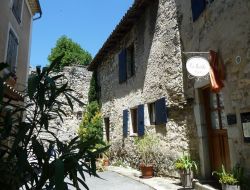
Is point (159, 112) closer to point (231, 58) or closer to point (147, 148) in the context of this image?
point (147, 148)

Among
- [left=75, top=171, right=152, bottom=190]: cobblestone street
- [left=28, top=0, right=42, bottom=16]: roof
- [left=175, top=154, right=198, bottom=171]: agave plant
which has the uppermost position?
[left=28, top=0, right=42, bottom=16]: roof

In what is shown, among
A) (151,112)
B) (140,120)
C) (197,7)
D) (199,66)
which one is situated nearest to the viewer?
(199,66)

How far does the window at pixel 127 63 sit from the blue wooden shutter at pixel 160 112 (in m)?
3.04

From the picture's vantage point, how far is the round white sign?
17.4ft

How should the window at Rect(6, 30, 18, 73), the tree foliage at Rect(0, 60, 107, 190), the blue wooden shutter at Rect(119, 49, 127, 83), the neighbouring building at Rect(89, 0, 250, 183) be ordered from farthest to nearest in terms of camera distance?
the blue wooden shutter at Rect(119, 49, 127, 83) < the window at Rect(6, 30, 18, 73) < the neighbouring building at Rect(89, 0, 250, 183) < the tree foliage at Rect(0, 60, 107, 190)

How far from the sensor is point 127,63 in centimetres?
1116

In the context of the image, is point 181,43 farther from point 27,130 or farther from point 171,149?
point 27,130

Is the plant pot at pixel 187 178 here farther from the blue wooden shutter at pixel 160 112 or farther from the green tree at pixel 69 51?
the green tree at pixel 69 51

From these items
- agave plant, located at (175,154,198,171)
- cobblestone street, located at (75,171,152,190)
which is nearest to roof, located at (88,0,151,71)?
agave plant, located at (175,154,198,171)

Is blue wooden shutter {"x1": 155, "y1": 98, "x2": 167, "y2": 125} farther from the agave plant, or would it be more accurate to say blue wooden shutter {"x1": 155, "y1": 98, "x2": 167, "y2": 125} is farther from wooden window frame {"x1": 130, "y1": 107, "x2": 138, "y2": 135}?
wooden window frame {"x1": 130, "y1": 107, "x2": 138, "y2": 135}

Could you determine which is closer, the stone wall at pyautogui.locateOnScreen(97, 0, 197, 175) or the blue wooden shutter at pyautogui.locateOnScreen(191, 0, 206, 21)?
the blue wooden shutter at pyautogui.locateOnScreen(191, 0, 206, 21)

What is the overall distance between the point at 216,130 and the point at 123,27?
21.9ft

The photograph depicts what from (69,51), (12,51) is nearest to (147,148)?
(12,51)

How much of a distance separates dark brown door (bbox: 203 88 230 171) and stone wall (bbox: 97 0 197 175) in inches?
24.0
